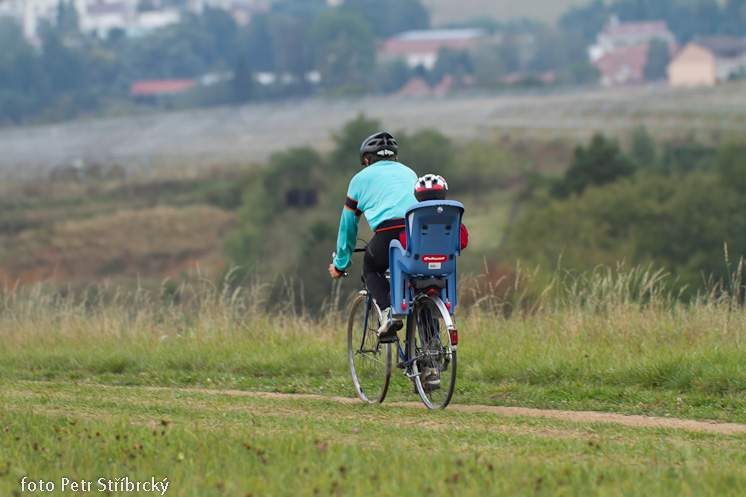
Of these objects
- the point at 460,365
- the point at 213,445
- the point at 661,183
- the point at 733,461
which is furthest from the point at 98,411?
the point at 661,183

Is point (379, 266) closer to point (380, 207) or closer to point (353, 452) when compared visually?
point (380, 207)

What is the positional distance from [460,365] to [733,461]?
3.54 m

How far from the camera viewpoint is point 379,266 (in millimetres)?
7078

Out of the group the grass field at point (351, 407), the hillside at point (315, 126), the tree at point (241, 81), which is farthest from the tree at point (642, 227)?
the tree at point (241, 81)

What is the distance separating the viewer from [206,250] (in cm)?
5219

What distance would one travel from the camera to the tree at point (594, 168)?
53000mm

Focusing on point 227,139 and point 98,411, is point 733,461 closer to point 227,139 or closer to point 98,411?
point 98,411

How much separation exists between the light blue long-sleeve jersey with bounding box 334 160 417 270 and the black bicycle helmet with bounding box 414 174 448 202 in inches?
12.1

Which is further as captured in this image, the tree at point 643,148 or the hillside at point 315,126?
the hillside at point 315,126

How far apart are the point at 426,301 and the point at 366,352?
1192 mm

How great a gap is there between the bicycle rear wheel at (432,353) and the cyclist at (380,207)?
20 cm

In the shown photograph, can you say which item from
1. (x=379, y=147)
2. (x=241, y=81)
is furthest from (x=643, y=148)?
(x=241, y=81)

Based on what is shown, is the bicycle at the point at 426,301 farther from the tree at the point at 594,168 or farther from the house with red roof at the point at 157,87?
the house with red roof at the point at 157,87

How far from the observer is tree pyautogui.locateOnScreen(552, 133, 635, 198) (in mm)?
53000
